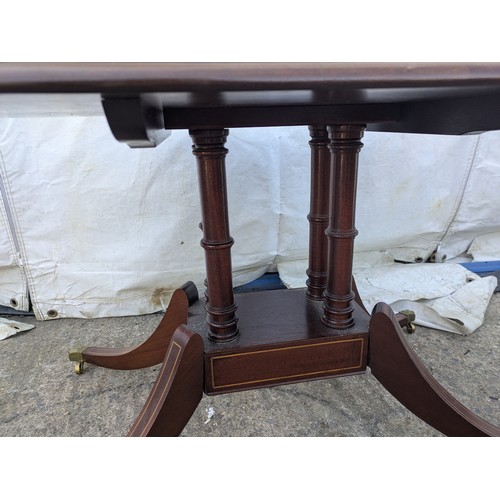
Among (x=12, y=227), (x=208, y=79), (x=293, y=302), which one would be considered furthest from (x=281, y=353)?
(x=12, y=227)

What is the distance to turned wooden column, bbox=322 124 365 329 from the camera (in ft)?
2.69

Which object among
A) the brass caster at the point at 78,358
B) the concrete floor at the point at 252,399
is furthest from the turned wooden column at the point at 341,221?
the brass caster at the point at 78,358

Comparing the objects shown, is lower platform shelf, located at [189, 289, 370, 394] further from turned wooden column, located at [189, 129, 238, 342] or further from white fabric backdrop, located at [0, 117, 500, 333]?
white fabric backdrop, located at [0, 117, 500, 333]

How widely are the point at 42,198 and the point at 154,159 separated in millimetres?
446

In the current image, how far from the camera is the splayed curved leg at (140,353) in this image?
43.8 inches

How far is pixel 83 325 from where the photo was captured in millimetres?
1557

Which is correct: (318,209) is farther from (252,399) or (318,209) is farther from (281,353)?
(252,399)

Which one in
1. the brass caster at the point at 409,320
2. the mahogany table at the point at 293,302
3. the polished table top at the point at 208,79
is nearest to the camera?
the polished table top at the point at 208,79

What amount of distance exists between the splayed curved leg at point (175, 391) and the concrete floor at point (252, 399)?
179 mm

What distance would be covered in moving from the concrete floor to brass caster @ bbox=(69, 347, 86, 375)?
0.03m

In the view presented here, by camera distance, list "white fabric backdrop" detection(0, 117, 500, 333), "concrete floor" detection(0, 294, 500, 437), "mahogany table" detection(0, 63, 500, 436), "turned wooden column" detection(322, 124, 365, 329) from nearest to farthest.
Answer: "mahogany table" detection(0, 63, 500, 436), "turned wooden column" detection(322, 124, 365, 329), "concrete floor" detection(0, 294, 500, 437), "white fabric backdrop" detection(0, 117, 500, 333)

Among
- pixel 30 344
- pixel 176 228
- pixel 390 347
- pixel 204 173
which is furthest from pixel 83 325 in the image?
pixel 390 347

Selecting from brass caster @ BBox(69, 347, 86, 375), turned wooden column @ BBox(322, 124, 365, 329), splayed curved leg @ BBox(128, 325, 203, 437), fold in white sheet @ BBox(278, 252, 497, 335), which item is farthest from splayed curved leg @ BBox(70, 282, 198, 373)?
fold in white sheet @ BBox(278, 252, 497, 335)

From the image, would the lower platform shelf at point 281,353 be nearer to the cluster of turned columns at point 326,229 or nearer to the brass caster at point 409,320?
the cluster of turned columns at point 326,229
